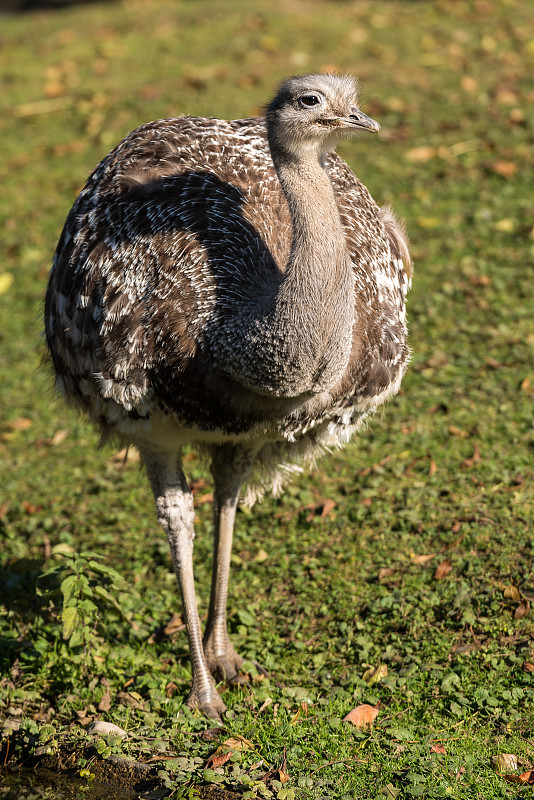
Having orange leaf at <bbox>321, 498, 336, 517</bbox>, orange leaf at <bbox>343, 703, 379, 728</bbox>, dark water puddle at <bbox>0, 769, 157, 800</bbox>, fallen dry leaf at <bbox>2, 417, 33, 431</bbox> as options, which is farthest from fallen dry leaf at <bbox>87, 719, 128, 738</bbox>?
fallen dry leaf at <bbox>2, 417, 33, 431</bbox>

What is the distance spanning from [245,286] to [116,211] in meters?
0.91

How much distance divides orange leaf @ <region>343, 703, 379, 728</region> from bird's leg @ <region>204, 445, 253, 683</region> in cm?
66

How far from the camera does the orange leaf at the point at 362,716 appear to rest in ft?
15.2

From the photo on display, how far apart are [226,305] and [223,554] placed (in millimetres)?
1531

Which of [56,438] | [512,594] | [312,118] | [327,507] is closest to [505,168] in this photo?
[327,507]

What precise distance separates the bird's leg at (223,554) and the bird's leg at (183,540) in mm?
163

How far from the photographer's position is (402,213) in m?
9.12

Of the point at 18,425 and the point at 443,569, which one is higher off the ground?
the point at 443,569

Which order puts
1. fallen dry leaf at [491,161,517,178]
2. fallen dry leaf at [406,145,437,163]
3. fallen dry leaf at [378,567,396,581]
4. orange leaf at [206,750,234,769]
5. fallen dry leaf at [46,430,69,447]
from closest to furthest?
orange leaf at [206,750,234,769], fallen dry leaf at [378,567,396,581], fallen dry leaf at [46,430,69,447], fallen dry leaf at [491,161,517,178], fallen dry leaf at [406,145,437,163]

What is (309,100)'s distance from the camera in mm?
3941

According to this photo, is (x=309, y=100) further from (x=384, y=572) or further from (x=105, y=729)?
(x=105, y=729)

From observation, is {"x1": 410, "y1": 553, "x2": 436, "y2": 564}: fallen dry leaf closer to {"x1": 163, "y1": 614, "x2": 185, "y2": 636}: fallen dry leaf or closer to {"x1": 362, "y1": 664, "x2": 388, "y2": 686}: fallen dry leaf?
{"x1": 362, "y1": 664, "x2": 388, "y2": 686}: fallen dry leaf

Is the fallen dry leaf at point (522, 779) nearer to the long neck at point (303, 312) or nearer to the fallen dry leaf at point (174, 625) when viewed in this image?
the long neck at point (303, 312)

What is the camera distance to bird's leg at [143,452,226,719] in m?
4.92
